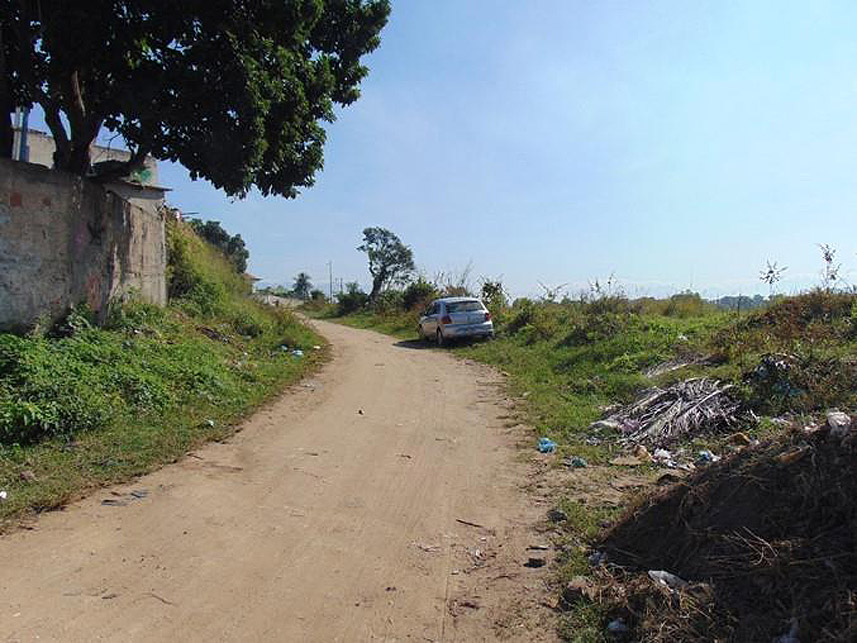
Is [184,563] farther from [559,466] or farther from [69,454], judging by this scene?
[559,466]

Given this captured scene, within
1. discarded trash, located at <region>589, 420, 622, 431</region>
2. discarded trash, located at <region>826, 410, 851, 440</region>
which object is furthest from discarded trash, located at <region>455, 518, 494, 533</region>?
discarded trash, located at <region>589, 420, 622, 431</region>

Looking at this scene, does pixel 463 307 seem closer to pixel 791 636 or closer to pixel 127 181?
pixel 127 181

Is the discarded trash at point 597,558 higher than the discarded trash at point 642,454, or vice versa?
the discarded trash at point 642,454

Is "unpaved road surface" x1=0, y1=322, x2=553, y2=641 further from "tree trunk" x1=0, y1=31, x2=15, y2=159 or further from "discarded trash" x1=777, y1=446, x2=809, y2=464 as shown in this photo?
"tree trunk" x1=0, y1=31, x2=15, y2=159

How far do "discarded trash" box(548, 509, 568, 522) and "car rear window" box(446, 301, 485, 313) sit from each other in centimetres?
1449

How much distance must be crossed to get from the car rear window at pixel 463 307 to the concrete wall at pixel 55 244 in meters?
10.1

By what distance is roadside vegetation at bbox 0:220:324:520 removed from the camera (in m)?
5.86

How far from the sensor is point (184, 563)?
421cm

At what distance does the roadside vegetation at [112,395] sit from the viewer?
5.86m

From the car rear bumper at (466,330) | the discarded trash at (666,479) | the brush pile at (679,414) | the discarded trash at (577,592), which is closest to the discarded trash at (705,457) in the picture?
the brush pile at (679,414)

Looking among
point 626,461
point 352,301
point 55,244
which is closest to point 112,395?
point 55,244

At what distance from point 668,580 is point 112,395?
6631mm

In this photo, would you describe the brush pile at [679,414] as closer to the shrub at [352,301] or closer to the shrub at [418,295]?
the shrub at [418,295]

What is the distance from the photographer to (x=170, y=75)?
992 cm
